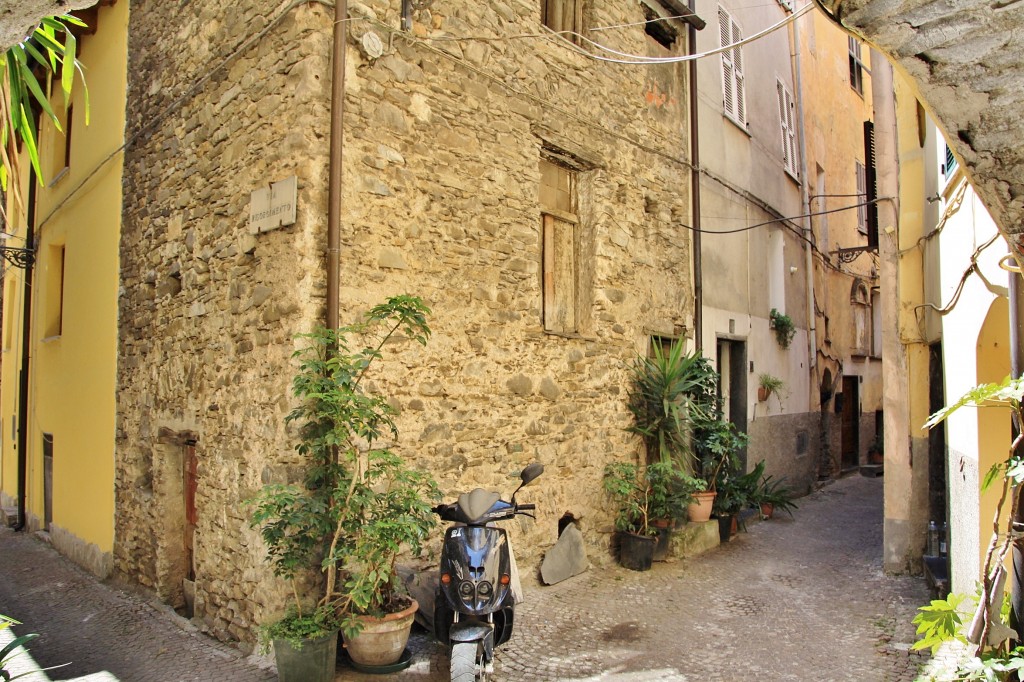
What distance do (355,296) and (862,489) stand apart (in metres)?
10.7

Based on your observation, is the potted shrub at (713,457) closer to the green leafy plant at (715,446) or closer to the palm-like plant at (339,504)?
the green leafy plant at (715,446)

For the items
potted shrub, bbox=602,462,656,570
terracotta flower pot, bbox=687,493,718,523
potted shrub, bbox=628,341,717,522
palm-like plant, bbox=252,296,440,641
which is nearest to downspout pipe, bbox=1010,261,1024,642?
palm-like plant, bbox=252,296,440,641

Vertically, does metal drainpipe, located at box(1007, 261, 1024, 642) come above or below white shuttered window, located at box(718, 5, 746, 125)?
below

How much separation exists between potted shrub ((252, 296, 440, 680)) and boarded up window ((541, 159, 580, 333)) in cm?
250

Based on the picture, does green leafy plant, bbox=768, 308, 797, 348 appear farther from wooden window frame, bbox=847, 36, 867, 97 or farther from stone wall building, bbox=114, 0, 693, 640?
wooden window frame, bbox=847, 36, 867, 97

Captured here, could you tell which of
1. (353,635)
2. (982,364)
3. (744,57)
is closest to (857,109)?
(744,57)

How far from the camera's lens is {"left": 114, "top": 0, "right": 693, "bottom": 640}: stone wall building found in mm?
5105

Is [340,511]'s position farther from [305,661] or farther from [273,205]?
[273,205]

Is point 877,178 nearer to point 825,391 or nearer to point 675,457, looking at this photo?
point 675,457

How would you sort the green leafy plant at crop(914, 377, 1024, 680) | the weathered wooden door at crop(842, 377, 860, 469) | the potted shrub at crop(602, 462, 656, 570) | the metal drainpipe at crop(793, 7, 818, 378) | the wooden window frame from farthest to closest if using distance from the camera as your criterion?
the wooden window frame → the weathered wooden door at crop(842, 377, 860, 469) → the metal drainpipe at crop(793, 7, 818, 378) → the potted shrub at crop(602, 462, 656, 570) → the green leafy plant at crop(914, 377, 1024, 680)

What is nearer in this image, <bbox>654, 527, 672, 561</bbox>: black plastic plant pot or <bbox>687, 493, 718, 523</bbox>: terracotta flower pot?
<bbox>654, 527, 672, 561</bbox>: black plastic plant pot

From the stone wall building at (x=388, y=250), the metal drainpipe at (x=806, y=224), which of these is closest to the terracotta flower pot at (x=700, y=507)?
the stone wall building at (x=388, y=250)

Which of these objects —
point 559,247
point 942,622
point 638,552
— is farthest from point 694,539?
point 942,622

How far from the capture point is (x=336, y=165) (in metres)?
4.95
